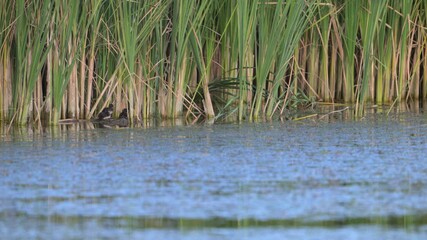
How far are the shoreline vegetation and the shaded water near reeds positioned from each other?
40cm

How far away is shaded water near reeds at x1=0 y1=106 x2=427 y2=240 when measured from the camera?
3328mm

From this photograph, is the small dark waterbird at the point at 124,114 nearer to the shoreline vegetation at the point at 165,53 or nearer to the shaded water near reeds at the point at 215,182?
the shoreline vegetation at the point at 165,53

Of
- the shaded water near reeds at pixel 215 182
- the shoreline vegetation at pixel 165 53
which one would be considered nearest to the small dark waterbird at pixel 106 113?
the shoreline vegetation at pixel 165 53

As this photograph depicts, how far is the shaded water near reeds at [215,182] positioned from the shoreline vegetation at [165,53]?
40cm

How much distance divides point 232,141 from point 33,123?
1.53 meters

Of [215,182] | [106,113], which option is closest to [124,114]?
[106,113]

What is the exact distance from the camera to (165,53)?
6438 millimetres

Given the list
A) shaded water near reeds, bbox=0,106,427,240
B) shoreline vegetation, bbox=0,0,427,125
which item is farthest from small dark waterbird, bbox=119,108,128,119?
shaded water near reeds, bbox=0,106,427,240

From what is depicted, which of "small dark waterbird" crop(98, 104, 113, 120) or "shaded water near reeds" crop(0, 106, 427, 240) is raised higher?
"small dark waterbird" crop(98, 104, 113, 120)

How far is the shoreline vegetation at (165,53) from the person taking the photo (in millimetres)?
5922

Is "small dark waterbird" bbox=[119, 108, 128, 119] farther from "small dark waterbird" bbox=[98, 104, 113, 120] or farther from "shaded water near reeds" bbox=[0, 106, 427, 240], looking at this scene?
"shaded water near reeds" bbox=[0, 106, 427, 240]

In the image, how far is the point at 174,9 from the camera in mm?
6051

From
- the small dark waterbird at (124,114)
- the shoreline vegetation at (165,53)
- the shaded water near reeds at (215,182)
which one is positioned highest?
the shoreline vegetation at (165,53)

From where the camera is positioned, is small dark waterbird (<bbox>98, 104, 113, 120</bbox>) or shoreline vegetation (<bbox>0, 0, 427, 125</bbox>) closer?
shoreline vegetation (<bbox>0, 0, 427, 125</bbox>)
